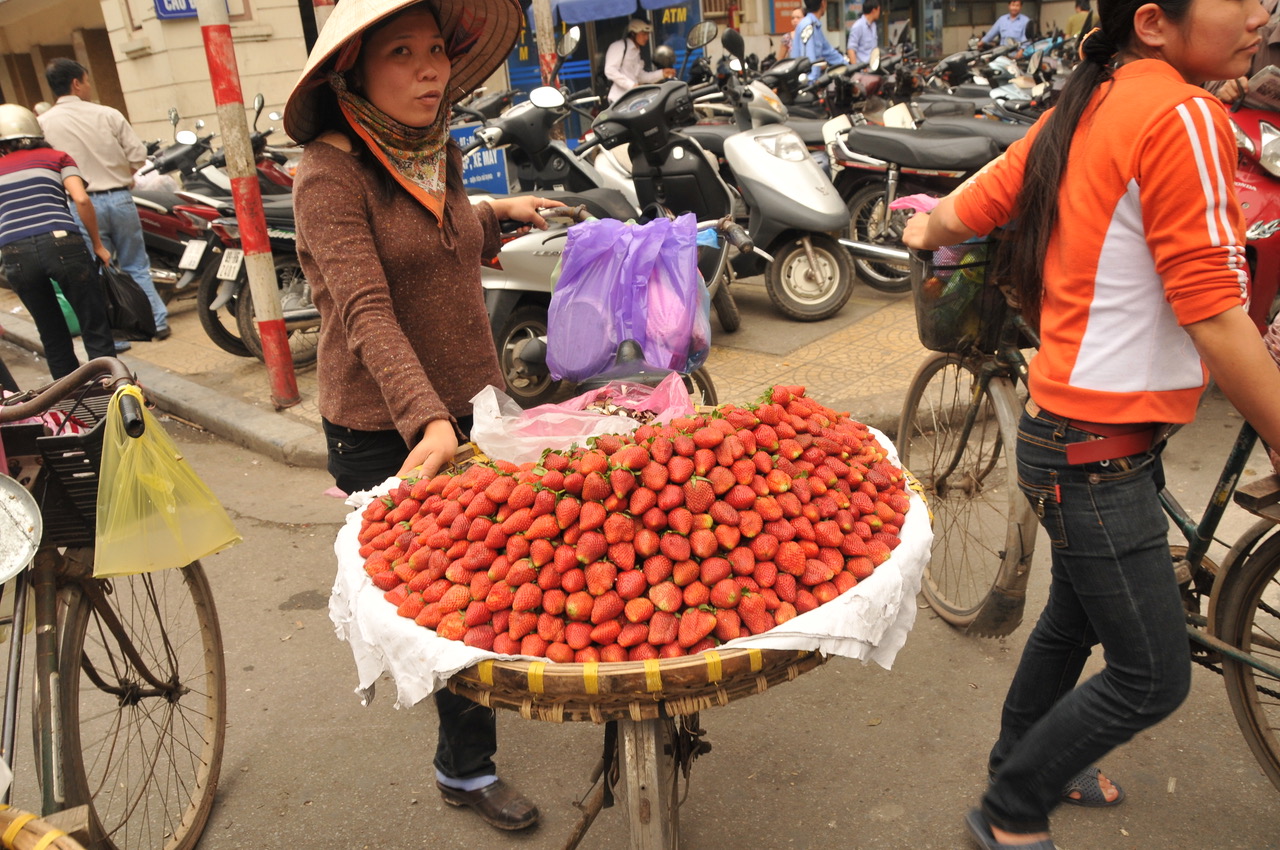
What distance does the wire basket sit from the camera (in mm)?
1983

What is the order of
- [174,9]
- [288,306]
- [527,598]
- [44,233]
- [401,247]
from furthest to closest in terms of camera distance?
[174,9]
[288,306]
[44,233]
[401,247]
[527,598]

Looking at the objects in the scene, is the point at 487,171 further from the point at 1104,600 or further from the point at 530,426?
the point at 1104,600

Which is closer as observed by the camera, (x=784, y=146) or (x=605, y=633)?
(x=605, y=633)

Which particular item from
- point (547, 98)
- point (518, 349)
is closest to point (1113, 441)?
point (518, 349)

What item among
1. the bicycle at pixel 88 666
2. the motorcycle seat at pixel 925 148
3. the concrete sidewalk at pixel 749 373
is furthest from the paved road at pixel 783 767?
the motorcycle seat at pixel 925 148

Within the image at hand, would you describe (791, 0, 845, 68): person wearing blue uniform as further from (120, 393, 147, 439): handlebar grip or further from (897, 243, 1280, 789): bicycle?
(120, 393, 147, 439): handlebar grip

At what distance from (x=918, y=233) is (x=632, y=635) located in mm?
1178

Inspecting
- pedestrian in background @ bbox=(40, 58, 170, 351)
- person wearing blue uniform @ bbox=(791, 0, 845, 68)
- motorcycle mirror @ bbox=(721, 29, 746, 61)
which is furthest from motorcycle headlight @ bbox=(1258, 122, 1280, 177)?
person wearing blue uniform @ bbox=(791, 0, 845, 68)

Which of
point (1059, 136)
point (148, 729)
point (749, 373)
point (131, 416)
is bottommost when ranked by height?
point (749, 373)

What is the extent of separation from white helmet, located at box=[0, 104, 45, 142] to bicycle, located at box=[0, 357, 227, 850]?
377 centimetres

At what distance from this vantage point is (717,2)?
58.5 feet

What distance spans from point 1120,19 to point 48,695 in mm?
2454

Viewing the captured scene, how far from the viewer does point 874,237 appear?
651 cm

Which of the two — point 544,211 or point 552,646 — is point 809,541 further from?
point 544,211
